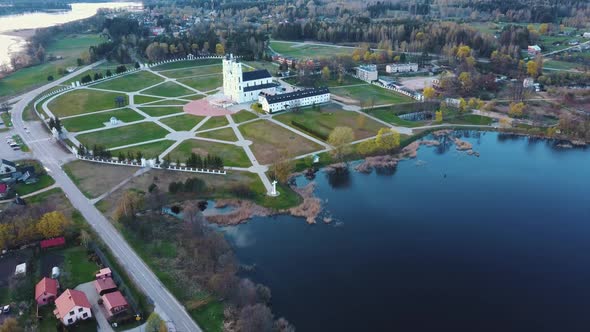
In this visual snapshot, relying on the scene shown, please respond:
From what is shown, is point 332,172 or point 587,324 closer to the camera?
point 587,324

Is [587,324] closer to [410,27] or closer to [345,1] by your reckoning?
[410,27]

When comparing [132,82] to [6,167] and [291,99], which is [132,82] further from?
[6,167]

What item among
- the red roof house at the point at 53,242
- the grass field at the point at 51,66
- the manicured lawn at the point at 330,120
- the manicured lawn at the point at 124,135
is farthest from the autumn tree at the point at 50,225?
the grass field at the point at 51,66

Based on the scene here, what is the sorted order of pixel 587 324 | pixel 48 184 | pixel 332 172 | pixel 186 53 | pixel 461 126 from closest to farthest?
pixel 587 324
pixel 48 184
pixel 332 172
pixel 461 126
pixel 186 53

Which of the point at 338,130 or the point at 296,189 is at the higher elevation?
the point at 338,130

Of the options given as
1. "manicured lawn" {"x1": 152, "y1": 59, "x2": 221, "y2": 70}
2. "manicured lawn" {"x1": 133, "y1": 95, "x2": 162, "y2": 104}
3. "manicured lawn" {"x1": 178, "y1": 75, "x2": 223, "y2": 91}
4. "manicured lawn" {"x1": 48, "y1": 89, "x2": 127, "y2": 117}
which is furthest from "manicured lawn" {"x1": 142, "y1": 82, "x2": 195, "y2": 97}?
"manicured lawn" {"x1": 152, "y1": 59, "x2": 221, "y2": 70}

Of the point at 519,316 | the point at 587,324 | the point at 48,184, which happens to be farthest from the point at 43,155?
the point at 587,324

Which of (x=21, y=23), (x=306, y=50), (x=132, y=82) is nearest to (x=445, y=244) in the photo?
(x=132, y=82)

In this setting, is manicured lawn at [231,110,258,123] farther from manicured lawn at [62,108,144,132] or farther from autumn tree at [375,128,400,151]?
autumn tree at [375,128,400,151]
